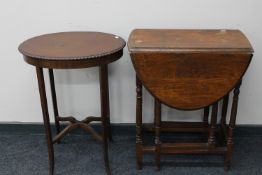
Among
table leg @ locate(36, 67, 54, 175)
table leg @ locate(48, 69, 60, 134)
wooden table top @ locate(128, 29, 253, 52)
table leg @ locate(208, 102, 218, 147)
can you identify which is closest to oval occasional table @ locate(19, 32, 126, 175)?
table leg @ locate(36, 67, 54, 175)

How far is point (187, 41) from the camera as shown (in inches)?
72.2

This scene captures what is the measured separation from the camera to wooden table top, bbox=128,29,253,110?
5.68ft

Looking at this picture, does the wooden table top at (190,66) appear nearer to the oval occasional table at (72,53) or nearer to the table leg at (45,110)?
the oval occasional table at (72,53)

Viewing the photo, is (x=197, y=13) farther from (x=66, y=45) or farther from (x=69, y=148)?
(x=69, y=148)

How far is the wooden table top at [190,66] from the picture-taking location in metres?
1.73

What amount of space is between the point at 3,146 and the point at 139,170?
1.02 meters

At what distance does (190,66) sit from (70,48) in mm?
653

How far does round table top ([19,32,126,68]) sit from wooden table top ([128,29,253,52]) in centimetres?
13

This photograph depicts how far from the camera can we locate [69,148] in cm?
236

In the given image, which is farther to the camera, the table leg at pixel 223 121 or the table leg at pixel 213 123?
the table leg at pixel 223 121

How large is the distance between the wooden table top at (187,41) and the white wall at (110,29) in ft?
0.51

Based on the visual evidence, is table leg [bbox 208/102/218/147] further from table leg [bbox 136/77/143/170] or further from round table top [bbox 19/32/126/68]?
round table top [bbox 19/32/126/68]

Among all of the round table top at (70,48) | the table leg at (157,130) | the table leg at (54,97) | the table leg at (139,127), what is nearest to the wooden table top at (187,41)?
the round table top at (70,48)

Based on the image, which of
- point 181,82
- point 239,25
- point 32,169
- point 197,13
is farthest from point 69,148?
point 239,25
